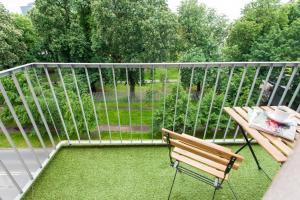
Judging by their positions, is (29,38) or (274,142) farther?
(29,38)

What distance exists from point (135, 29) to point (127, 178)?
36.2 feet

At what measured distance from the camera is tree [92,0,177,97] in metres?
11.7

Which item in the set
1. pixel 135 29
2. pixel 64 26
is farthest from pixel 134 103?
pixel 64 26

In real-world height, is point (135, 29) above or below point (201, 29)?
above

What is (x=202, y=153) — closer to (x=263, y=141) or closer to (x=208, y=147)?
(x=208, y=147)

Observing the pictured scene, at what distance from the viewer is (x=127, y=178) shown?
239 centimetres

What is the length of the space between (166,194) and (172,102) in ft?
26.1

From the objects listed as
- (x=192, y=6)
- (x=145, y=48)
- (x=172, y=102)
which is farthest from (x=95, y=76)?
(x=192, y=6)

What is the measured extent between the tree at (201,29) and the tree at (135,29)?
3189mm

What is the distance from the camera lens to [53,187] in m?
2.28

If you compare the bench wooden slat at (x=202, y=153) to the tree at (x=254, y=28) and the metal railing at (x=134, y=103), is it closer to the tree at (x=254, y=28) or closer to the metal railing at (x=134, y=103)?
the metal railing at (x=134, y=103)

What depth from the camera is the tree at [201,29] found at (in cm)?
1562

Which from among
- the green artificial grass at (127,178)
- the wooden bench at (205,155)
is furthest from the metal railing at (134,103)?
the wooden bench at (205,155)

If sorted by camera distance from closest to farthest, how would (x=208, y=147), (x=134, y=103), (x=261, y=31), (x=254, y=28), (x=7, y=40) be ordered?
1. (x=208, y=147)
2. (x=7, y=40)
3. (x=254, y=28)
4. (x=261, y=31)
5. (x=134, y=103)
